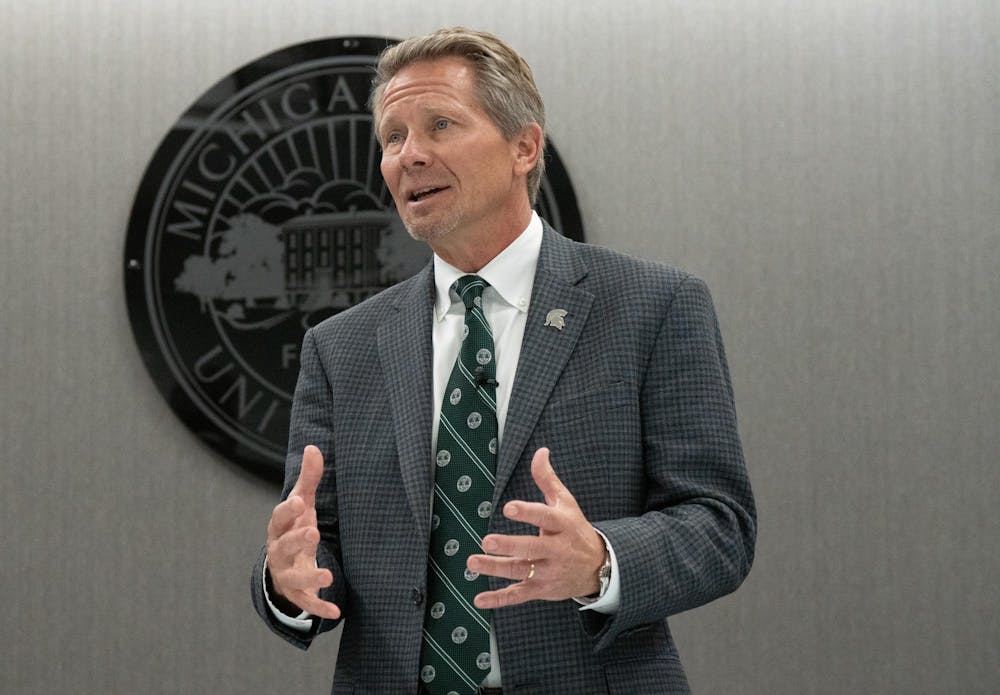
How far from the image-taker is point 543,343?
1.45 m

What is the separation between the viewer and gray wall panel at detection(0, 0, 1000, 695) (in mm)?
2510

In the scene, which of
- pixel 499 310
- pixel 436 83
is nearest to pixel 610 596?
pixel 499 310

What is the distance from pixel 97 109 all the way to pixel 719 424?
2.05 meters

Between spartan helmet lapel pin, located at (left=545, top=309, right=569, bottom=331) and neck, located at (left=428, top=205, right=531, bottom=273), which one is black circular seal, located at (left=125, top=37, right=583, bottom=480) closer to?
neck, located at (left=428, top=205, right=531, bottom=273)

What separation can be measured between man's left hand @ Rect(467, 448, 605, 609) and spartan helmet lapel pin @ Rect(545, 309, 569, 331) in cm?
34

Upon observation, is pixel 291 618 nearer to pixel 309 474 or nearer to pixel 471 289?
pixel 309 474

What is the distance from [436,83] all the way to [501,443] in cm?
56

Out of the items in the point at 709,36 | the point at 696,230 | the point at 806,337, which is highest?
the point at 709,36

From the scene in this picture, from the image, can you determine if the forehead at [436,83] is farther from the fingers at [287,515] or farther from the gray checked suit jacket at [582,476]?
the fingers at [287,515]

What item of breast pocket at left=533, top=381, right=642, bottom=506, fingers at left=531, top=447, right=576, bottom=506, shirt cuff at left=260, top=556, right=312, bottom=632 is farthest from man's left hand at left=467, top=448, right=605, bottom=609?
shirt cuff at left=260, top=556, right=312, bottom=632

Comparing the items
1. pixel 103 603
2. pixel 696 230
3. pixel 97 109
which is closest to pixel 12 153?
pixel 97 109

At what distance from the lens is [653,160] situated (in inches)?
103

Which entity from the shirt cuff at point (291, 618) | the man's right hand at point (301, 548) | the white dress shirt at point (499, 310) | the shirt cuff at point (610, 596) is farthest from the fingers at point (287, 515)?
the shirt cuff at point (610, 596)

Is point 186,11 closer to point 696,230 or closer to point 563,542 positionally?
point 696,230
